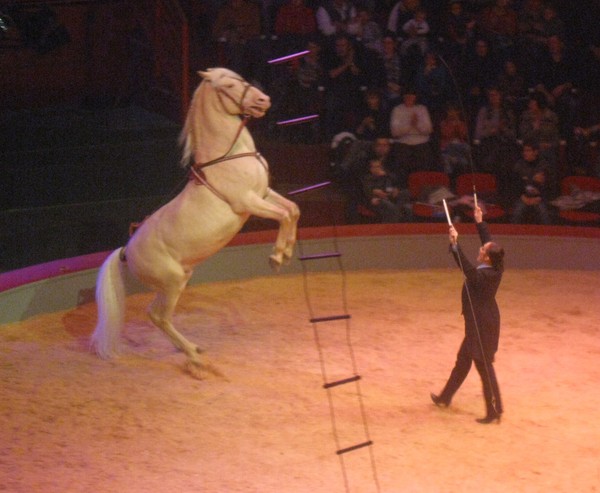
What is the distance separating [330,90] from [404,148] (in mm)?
1289

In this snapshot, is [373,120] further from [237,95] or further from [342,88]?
[237,95]

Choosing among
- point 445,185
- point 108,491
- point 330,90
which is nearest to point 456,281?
point 445,185

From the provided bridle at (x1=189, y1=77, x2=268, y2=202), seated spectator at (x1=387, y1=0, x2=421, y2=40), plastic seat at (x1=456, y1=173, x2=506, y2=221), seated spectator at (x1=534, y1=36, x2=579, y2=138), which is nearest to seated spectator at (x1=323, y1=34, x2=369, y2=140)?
seated spectator at (x1=387, y1=0, x2=421, y2=40)

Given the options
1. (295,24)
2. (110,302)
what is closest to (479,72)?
(295,24)

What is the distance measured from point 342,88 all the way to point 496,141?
210 cm

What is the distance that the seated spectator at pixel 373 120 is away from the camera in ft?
37.7

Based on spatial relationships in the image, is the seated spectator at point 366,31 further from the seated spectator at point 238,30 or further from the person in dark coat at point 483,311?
the person in dark coat at point 483,311

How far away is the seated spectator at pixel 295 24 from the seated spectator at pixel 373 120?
49.8 inches

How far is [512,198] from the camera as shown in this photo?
1174 cm

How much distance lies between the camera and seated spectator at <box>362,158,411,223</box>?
11.2 meters

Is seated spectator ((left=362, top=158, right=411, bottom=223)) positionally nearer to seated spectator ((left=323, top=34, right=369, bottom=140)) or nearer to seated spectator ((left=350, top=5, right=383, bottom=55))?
seated spectator ((left=323, top=34, right=369, bottom=140))

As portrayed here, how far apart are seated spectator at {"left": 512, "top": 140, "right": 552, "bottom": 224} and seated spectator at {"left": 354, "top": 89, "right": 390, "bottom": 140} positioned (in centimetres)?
175

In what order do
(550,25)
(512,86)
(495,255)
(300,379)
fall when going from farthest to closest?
(550,25), (512,86), (300,379), (495,255)

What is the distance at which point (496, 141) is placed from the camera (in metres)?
11.6
